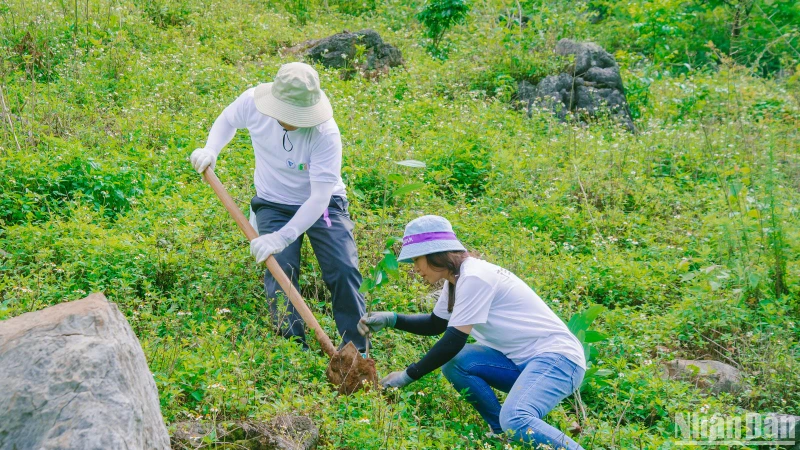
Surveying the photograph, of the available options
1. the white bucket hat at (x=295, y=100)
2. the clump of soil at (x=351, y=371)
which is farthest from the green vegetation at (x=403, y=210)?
the white bucket hat at (x=295, y=100)

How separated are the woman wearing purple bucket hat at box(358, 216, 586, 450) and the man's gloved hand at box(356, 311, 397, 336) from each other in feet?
0.87

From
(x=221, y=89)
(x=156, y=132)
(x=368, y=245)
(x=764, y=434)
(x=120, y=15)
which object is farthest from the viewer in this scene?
(x=120, y=15)

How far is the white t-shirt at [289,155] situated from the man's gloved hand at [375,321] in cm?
77

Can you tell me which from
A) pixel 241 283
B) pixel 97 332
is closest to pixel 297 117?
pixel 241 283

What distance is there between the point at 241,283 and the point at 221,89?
3394 mm

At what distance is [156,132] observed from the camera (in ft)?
21.1

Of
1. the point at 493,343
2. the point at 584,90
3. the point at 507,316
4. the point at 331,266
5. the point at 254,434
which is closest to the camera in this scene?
the point at 254,434

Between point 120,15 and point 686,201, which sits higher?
point 120,15

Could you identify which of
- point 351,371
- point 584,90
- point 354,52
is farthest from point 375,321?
point 584,90

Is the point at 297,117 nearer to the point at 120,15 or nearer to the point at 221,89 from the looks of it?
the point at 221,89

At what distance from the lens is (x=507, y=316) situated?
3648 millimetres

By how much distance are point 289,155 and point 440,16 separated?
244 inches

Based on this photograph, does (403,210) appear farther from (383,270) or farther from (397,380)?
(397,380)

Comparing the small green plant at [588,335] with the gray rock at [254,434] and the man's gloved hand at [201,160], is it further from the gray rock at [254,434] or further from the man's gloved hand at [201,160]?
the man's gloved hand at [201,160]
